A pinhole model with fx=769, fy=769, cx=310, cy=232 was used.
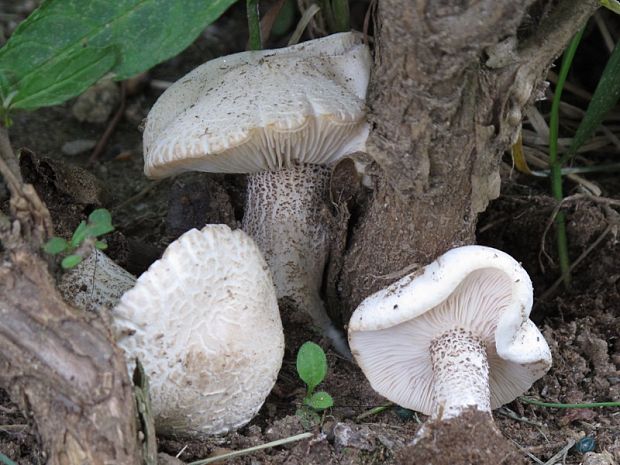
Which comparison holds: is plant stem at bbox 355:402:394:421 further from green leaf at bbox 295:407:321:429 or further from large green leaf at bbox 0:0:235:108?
large green leaf at bbox 0:0:235:108

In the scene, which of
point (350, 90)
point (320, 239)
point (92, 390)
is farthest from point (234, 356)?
point (350, 90)

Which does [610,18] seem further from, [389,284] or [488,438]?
[488,438]

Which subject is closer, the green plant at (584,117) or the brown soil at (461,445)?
the brown soil at (461,445)

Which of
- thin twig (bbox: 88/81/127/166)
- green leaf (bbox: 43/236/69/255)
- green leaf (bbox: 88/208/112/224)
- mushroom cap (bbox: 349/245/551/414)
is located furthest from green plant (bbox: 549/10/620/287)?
thin twig (bbox: 88/81/127/166)

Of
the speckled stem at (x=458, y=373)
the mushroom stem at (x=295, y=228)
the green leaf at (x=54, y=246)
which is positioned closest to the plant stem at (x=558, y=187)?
the speckled stem at (x=458, y=373)

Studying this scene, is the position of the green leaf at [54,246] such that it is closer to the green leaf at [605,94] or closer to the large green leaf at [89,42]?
the large green leaf at [89,42]
